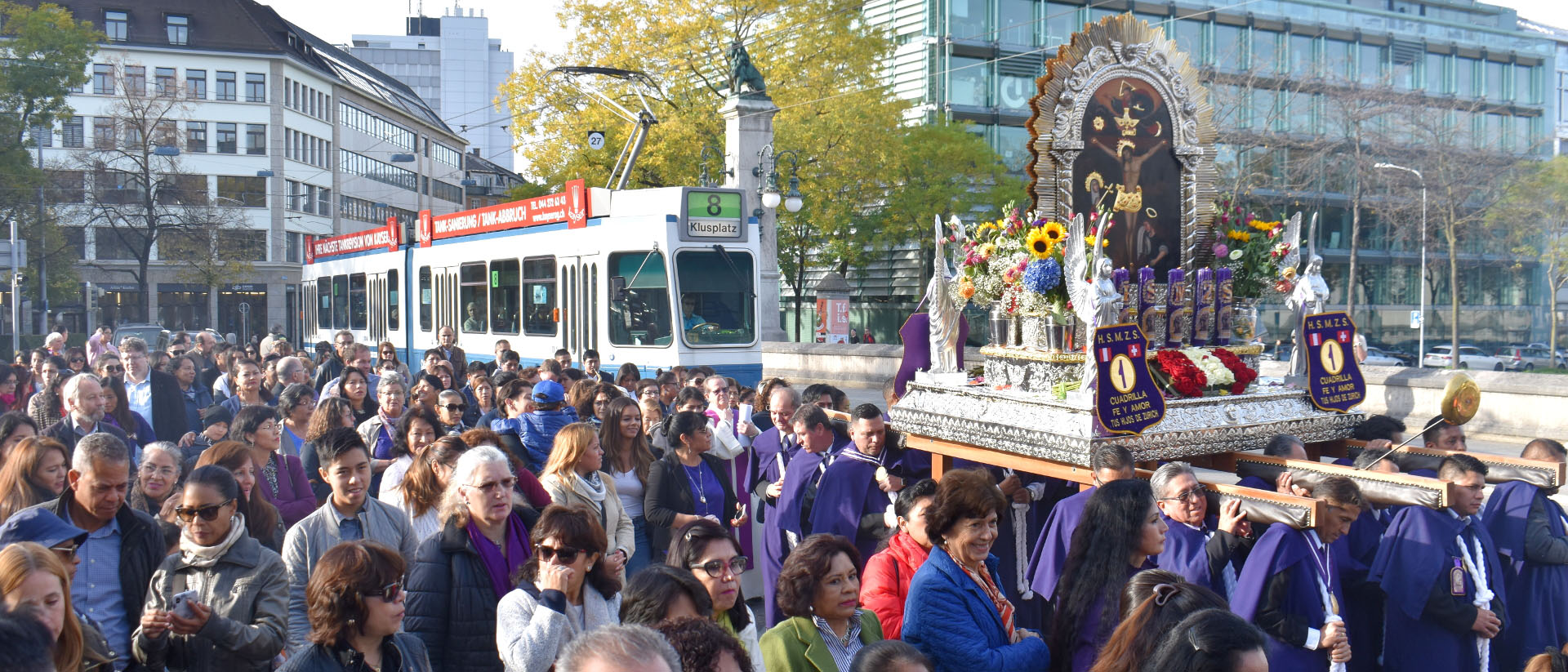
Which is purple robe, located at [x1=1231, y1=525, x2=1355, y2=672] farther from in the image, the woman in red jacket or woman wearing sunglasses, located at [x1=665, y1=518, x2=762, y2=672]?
woman wearing sunglasses, located at [x1=665, y1=518, x2=762, y2=672]

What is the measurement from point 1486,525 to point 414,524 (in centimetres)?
537

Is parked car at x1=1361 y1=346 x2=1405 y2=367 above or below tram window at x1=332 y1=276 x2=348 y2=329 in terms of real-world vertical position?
below

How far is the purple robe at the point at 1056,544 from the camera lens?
5.49 meters

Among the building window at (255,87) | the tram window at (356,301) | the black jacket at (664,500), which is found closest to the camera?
the black jacket at (664,500)

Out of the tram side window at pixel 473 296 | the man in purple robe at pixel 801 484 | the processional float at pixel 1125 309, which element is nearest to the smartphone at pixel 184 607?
the man in purple robe at pixel 801 484

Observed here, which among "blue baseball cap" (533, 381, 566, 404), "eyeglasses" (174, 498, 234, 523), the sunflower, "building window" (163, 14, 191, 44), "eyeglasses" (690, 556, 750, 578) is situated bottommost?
"eyeglasses" (690, 556, 750, 578)

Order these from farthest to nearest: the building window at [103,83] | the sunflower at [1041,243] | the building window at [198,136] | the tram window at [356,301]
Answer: the building window at [198,136] < the building window at [103,83] < the tram window at [356,301] < the sunflower at [1041,243]

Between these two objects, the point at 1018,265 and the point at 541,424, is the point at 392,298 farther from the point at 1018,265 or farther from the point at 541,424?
the point at 1018,265

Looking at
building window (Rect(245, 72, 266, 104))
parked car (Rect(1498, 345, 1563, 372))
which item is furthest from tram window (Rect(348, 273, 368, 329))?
building window (Rect(245, 72, 266, 104))

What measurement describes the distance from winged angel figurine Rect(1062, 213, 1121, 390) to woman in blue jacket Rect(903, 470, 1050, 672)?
2.57m

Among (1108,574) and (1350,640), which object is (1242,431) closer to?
(1350,640)

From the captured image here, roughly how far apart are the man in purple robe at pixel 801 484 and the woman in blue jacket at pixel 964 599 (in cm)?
236

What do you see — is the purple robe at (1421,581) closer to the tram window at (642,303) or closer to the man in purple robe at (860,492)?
the man in purple robe at (860,492)

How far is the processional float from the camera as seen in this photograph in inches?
278
